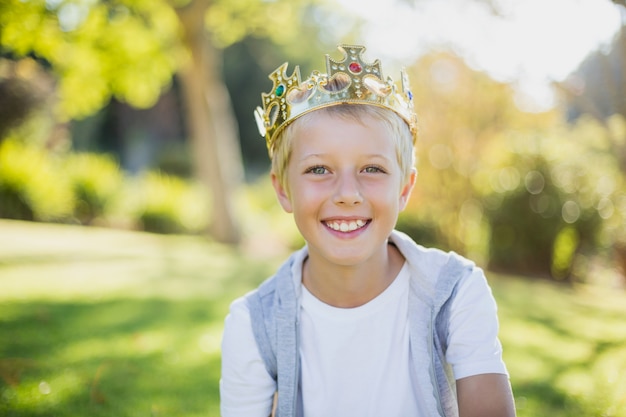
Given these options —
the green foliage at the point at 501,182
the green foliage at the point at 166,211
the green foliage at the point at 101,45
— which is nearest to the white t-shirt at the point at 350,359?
the green foliage at the point at 501,182

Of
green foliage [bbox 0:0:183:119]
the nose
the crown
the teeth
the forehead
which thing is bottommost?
the teeth

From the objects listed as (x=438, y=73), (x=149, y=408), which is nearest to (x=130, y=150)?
(x=438, y=73)

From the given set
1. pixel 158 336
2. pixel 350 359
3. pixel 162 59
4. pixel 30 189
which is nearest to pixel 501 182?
pixel 158 336

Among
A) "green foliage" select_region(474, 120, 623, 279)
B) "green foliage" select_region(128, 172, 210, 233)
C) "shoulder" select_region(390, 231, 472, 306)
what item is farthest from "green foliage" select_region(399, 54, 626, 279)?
"shoulder" select_region(390, 231, 472, 306)

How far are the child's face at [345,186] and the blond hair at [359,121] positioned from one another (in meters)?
0.02

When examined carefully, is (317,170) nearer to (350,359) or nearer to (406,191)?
(406,191)

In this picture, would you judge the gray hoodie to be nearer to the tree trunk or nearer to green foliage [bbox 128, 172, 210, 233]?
the tree trunk

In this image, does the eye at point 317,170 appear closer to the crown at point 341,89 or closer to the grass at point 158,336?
the crown at point 341,89

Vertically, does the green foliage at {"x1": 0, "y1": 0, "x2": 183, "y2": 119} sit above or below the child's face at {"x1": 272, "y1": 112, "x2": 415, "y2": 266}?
above

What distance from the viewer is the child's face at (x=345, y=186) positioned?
210cm

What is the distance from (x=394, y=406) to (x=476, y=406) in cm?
30

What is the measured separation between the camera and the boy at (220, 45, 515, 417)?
208cm

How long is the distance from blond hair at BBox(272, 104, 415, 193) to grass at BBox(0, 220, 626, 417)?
5.14 feet

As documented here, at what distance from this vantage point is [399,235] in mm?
2359
